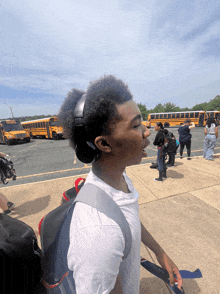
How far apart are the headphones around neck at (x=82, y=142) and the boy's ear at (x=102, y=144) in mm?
28

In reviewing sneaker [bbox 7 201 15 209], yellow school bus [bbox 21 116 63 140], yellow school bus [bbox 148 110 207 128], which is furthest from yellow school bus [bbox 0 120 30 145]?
yellow school bus [bbox 148 110 207 128]

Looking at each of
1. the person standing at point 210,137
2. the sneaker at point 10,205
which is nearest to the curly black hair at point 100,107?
the sneaker at point 10,205

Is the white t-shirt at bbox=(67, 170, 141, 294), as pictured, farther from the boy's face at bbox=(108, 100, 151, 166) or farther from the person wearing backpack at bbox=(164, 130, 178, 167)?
the person wearing backpack at bbox=(164, 130, 178, 167)

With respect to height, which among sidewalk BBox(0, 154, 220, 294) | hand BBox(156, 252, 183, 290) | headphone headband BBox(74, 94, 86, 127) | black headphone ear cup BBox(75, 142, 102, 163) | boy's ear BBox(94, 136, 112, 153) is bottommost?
sidewalk BBox(0, 154, 220, 294)

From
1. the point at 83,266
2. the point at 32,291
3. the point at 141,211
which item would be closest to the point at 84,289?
the point at 83,266

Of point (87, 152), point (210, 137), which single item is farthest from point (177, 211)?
point (210, 137)

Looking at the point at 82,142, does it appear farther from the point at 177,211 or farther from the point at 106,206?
the point at 177,211

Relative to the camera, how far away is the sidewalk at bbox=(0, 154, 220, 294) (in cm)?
169

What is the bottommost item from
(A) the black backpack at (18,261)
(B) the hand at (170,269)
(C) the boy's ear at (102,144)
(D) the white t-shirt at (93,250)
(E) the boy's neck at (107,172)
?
(B) the hand at (170,269)

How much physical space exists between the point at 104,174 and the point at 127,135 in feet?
0.77

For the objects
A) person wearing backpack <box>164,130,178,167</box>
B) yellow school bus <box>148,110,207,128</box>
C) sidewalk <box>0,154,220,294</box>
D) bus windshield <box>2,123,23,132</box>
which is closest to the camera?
sidewalk <box>0,154,220,294</box>

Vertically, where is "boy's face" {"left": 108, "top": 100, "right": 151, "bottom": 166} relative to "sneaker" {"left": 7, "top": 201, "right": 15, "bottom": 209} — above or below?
above

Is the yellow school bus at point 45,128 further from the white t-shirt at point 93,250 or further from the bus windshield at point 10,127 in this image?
the white t-shirt at point 93,250

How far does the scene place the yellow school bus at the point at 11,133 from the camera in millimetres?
13961
